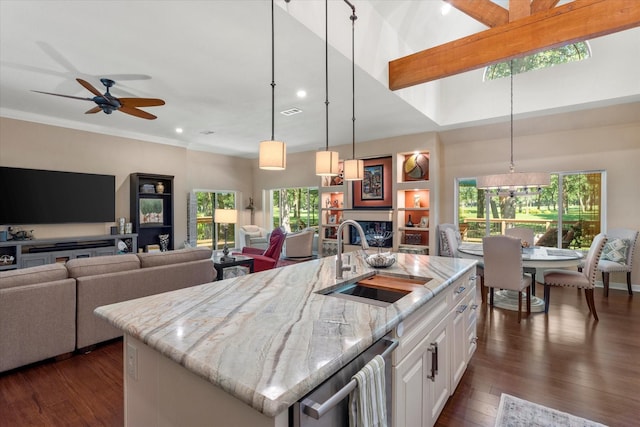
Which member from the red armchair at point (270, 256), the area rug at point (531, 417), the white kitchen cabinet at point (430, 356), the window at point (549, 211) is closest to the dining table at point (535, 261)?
the window at point (549, 211)

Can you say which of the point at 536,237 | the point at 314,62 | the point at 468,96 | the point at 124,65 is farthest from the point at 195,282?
the point at 536,237

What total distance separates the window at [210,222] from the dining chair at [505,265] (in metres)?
6.67

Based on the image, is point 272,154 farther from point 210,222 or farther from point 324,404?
point 210,222

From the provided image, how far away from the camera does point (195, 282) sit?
11.9ft

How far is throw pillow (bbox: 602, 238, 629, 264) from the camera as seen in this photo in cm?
469

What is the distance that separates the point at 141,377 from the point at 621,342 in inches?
165

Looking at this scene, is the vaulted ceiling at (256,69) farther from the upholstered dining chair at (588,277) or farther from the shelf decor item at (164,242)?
the upholstered dining chair at (588,277)

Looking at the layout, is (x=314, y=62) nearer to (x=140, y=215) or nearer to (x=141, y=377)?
(x=141, y=377)

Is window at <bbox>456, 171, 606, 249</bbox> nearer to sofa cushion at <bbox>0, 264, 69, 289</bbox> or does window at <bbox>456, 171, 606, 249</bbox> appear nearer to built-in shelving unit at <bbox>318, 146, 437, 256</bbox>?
built-in shelving unit at <bbox>318, 146, 437, 256</bbox>

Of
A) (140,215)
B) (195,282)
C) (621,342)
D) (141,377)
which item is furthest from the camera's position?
(140,215)

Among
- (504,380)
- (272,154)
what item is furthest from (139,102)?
(504,380)

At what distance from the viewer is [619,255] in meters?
4.73

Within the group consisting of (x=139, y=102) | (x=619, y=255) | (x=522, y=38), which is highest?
(x=522, y=38)

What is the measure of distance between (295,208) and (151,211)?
378 centimetres
